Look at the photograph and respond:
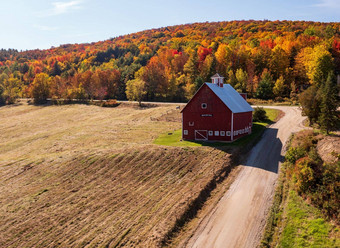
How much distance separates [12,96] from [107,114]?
2534 inches

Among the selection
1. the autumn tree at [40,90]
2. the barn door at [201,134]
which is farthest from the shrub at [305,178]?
the autumn tree at [40,90]

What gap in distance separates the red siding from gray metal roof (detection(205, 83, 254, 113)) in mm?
651

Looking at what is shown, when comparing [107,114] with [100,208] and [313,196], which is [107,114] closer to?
[100,208]

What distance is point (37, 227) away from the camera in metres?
20.3

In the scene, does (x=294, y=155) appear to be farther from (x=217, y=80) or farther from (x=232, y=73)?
(x=232, y=73)

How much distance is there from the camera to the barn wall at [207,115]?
3878cm

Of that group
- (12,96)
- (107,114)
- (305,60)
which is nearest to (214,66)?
(305,60)

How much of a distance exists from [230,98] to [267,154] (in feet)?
38.6

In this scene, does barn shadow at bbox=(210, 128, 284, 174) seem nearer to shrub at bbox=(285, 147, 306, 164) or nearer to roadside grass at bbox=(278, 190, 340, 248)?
shrub at bbox=(285, 147, 306, 164)

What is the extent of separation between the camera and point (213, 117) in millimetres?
39438

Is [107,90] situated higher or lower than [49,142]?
higher

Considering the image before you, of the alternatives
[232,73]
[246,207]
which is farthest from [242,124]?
[232,73]

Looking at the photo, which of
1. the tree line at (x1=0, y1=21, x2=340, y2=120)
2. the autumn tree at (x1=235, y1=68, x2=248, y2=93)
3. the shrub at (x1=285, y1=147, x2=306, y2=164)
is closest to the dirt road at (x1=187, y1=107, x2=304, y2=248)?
the shrub at (x1=285, y1=147, x2=306, y2=164)

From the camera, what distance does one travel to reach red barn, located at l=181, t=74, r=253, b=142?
38688mm
